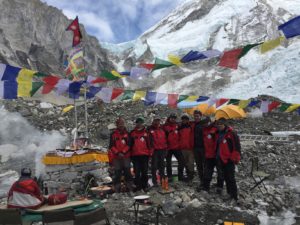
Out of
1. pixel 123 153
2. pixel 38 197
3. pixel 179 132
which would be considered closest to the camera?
pixel 38 197

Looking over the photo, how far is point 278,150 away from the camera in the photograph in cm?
1561

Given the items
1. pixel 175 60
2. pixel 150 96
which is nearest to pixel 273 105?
pixel 150 96

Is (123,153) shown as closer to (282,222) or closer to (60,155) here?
(60,155)

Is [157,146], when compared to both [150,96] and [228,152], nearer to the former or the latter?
[228,152]

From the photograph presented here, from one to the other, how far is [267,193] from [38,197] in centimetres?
509

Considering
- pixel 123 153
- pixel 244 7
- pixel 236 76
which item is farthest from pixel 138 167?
pixel 244 7

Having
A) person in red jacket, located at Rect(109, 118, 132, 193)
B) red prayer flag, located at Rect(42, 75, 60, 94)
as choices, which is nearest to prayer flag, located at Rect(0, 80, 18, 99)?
red prayer flag, located at Rect(42, 75, 60, 94)

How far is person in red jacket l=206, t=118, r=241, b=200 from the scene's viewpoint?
805cm

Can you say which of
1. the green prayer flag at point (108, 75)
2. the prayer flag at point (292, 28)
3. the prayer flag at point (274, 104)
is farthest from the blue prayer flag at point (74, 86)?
the prayer flag at point (274, 104)

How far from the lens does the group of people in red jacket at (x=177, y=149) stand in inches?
326

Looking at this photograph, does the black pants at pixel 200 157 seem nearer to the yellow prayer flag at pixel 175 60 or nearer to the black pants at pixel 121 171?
the black pants at pixel 121 171

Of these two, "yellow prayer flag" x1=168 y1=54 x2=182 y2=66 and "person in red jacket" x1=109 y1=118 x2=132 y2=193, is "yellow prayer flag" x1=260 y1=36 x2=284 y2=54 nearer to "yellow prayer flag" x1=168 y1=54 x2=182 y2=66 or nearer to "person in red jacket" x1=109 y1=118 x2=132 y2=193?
"yellow prayer flag" x1=168 y1=54 x2=182 y2=66

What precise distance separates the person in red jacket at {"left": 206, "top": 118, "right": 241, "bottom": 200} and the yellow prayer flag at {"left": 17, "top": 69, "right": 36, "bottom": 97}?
443cm

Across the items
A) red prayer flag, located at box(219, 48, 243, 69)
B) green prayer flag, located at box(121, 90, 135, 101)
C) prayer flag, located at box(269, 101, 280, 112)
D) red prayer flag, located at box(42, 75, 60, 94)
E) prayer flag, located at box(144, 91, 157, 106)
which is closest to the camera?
red prayer flag, located at box(219, 48, 243, 69)
